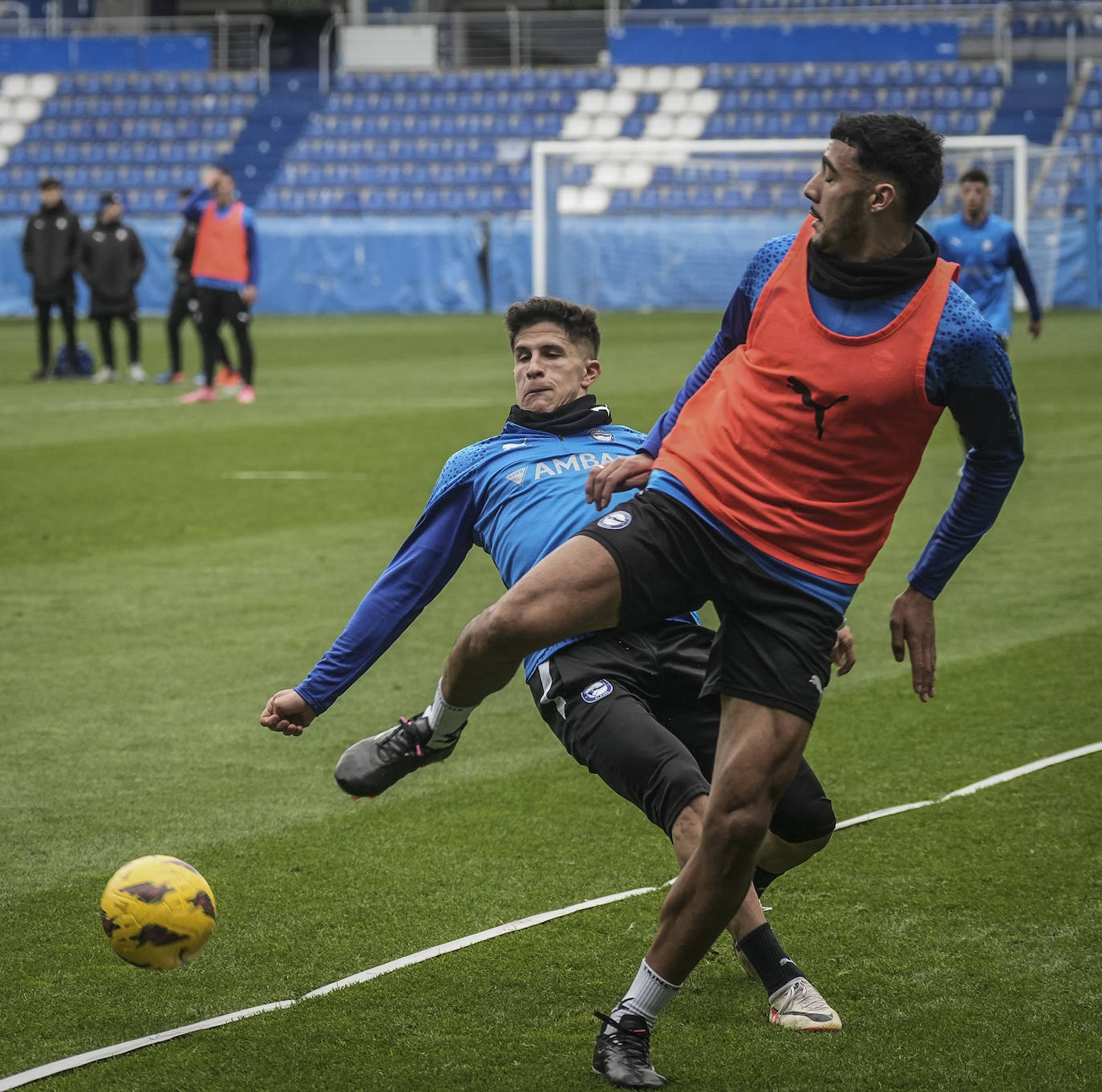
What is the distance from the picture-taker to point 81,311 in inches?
1320

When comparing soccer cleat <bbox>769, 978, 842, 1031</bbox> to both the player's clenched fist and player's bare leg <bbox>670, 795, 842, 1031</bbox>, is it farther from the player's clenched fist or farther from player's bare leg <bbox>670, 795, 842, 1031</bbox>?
the player's clenched fist

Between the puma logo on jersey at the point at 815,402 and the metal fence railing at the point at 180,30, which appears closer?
the puma logo on jersey at the point at 815,402

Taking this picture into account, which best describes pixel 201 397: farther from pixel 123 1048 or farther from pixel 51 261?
pixel 123 1048

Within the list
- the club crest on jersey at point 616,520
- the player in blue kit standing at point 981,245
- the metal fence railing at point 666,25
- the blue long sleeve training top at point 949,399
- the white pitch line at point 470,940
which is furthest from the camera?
the metal fence railing at point 666,25

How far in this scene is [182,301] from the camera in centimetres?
1995

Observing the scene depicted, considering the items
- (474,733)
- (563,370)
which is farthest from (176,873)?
(474,733)

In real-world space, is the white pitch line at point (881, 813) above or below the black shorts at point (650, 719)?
below

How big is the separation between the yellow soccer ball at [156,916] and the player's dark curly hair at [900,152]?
212 centimetres

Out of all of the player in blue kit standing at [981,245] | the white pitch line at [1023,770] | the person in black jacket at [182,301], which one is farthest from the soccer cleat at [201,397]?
the white pitch line at [1023,770]

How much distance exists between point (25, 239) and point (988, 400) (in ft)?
63.9

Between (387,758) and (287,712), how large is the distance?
0.25 metres

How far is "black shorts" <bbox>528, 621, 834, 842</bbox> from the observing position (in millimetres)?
3697

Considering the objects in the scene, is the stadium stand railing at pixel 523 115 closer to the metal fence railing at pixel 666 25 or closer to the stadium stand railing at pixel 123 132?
the metal fence railing at pixel 666 25

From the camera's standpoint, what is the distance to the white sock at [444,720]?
3.91 metres
